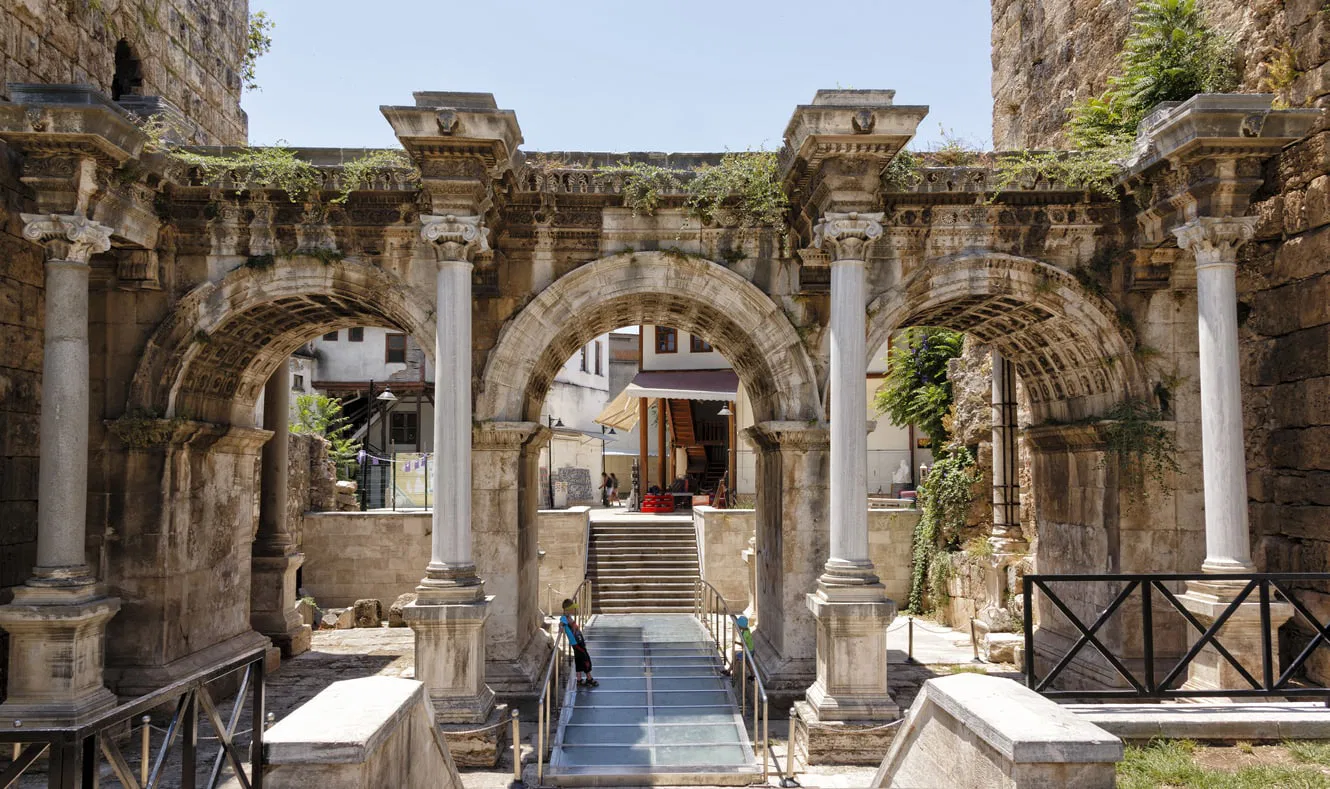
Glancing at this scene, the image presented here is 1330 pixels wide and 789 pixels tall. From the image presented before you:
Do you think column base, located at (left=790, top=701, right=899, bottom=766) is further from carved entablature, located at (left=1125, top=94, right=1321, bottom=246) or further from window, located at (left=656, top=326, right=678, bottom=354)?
window, located at (left=656, top=326, right=678, bottom=354)

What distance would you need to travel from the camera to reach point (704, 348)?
2773 centimetres

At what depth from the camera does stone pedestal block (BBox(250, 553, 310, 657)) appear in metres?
13.5

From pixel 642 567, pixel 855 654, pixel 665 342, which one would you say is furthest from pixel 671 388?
pixel 855 654

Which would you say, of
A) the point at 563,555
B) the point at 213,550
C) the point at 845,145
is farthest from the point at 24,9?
the point at 563,555

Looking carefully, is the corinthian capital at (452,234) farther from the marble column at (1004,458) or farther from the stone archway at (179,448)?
the marble column at (1004,458)

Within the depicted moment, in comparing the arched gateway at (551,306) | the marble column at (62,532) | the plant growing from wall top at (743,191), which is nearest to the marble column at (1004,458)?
the arched gateway at (551,306)

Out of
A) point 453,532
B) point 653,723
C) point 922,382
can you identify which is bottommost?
point 653,723

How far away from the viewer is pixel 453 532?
28.6 feet

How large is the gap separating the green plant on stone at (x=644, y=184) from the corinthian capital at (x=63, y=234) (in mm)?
4994

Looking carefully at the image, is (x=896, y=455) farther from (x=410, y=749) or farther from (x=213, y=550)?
(x=410, y=749)

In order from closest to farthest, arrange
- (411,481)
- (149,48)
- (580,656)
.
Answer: (580,656) → (149,48) → (411,481)

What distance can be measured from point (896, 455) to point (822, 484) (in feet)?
55.7

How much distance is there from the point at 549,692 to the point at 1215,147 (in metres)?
8.45

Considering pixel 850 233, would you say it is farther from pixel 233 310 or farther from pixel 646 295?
pixel 233 310
